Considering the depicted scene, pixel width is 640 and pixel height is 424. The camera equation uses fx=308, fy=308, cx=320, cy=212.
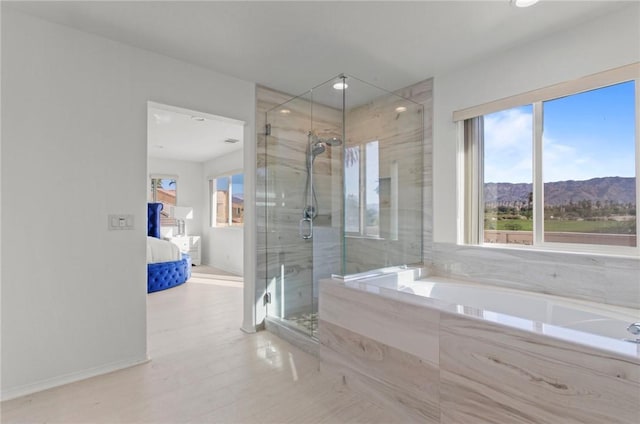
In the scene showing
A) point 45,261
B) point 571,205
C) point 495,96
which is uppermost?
point 495,96

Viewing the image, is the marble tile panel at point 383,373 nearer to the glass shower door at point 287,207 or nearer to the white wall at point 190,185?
the glass shower door at point 287,207

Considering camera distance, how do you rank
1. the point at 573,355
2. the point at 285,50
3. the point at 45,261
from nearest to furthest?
the point at 573,355, the point at 45,261, the point at 285,50

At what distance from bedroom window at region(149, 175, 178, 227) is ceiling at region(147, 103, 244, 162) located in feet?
2.00

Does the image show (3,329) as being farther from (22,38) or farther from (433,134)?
(433,134)

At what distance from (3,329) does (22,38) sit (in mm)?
1868

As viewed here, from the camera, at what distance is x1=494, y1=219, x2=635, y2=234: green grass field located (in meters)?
2.01

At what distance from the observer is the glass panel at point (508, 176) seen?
2447 mm

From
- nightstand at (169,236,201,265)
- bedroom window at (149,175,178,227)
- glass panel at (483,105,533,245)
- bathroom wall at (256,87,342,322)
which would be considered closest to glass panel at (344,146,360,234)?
bathroom wall at (256,87,342,322)

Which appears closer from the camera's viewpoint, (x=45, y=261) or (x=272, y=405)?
(x=272, y=405)

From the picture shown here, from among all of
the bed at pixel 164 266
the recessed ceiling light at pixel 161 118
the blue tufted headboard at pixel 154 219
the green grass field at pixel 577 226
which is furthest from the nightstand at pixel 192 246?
the green grass field at pixel 577 226

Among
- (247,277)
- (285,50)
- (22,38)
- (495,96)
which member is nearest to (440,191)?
(495,96)

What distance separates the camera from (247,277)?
3137 millimetres

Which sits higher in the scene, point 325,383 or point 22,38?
point 22,38

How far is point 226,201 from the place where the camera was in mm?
7020
